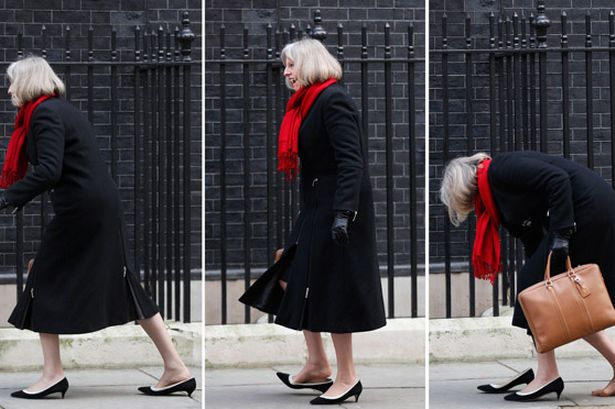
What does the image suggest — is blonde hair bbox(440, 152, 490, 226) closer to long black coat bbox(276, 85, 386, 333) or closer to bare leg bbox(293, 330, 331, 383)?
long black coat bbox(276, 85, 386, 333)

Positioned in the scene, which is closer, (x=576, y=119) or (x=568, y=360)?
(x=568, y=360)

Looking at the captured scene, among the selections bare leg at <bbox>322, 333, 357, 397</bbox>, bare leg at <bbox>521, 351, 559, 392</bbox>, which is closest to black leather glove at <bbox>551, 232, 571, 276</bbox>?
bare leg at <bbox>521, 351, 559, 392</bbox>

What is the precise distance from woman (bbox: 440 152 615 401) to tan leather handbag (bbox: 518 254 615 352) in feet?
0.40

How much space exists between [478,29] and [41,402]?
4.01 meters

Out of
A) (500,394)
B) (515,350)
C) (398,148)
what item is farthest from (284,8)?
(500,394)

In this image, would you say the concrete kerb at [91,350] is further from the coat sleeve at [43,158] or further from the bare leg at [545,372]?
the bare leg at [545,372]

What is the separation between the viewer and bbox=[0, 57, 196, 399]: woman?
578 cm

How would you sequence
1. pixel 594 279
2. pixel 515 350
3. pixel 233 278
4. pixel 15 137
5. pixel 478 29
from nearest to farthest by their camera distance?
pixel 594 279, pixel 15 137, pixel 515 350, pixel 233 278, pixel 478 29

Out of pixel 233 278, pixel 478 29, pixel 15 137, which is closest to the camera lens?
pixel 15 137

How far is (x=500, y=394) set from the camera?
6105mm

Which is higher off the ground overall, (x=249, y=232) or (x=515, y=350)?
(x=249, y=232)

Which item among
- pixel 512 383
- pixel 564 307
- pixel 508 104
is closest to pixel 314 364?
pixel 512 383

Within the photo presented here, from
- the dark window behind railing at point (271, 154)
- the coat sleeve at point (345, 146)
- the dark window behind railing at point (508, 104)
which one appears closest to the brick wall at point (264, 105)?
the dark window behind railing at point (271, 154)

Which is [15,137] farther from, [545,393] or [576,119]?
[576,119]
